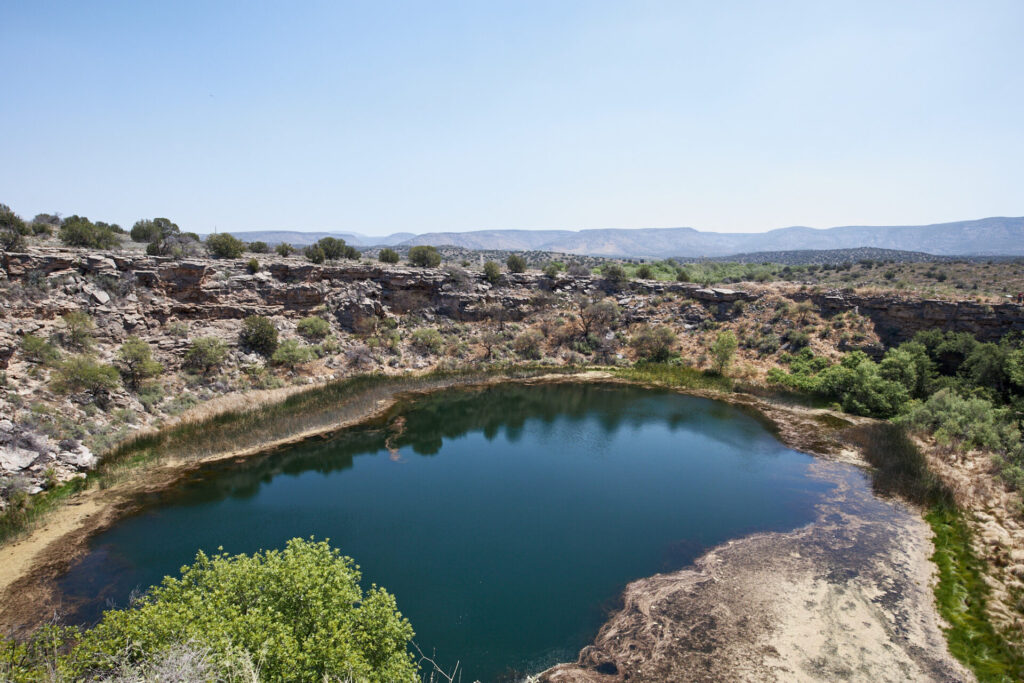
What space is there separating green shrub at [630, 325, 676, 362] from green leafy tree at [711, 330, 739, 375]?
3829 millimetres

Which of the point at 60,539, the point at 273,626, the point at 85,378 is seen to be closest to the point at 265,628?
the point at 273,626

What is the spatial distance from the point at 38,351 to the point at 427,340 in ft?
75.9

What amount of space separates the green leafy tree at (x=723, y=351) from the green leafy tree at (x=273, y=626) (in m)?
32.9

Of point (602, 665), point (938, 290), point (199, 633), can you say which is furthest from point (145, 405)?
point (938, 290)

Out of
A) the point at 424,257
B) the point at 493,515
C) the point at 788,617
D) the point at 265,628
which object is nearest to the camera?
the point at 265,628

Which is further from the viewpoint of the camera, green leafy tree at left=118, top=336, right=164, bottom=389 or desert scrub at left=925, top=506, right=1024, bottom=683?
green leafy tree at left=118, top=336, right=164, bottom=389

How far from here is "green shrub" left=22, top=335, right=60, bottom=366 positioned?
887 inches

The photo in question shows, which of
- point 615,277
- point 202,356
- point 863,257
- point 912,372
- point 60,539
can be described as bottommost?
point 60,539

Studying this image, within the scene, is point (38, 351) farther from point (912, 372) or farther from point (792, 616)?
point (912, 372)

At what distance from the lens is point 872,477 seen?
69.1 feet

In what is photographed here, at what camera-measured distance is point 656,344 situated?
133ft

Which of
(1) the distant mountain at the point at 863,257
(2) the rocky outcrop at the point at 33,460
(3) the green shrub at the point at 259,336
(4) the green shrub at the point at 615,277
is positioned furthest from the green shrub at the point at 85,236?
(1) the distant mountain at the point at 863,257

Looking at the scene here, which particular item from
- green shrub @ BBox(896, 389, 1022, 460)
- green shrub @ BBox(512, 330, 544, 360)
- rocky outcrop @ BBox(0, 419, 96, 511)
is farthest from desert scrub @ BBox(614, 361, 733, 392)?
rocky outcrop @ BBox(0, 419, 96, 511)

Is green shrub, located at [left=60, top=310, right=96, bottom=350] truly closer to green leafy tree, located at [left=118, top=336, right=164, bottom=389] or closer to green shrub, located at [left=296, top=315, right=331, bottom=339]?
green leafy tree, located at [left=118, top=336, right=164, bottom=389]
